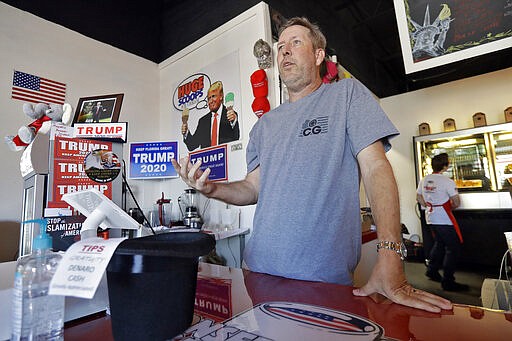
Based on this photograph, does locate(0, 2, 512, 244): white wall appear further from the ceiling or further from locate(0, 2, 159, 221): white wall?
the ceiling

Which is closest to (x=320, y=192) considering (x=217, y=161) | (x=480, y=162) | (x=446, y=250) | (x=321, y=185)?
(x=321, y=185)

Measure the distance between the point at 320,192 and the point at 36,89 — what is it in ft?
8.91

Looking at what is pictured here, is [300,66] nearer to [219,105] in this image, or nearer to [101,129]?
[101,129]

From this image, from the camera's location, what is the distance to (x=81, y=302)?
0.53m

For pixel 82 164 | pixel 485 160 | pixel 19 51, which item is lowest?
pixel 82 164

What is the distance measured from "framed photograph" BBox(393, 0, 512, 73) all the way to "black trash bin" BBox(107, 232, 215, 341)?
5.64ft

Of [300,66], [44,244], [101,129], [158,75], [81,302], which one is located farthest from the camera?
[158,75]

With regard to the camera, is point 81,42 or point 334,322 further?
point 81,42

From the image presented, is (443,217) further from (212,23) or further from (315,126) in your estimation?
(212,23)

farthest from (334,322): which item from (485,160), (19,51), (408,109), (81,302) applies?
(408,109)

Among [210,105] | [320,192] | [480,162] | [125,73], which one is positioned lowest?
[320,192]

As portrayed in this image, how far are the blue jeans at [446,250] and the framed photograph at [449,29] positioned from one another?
286 centimetres

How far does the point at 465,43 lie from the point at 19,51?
128 inches

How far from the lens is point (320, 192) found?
1011 millimetres
